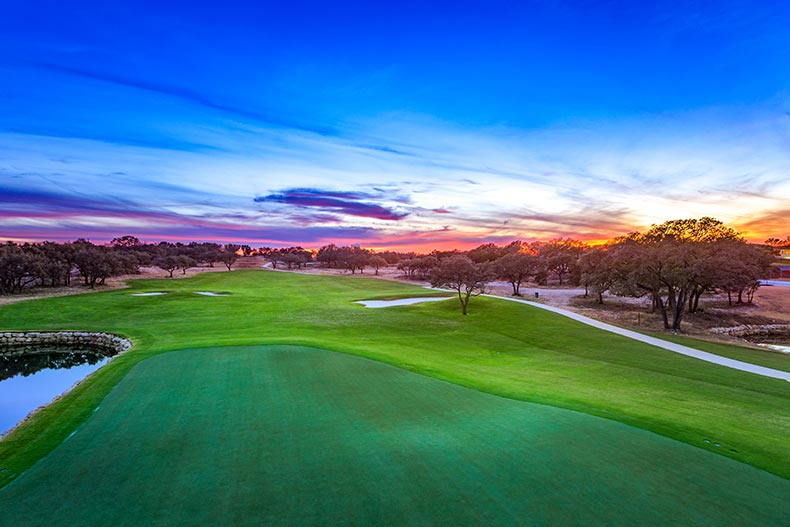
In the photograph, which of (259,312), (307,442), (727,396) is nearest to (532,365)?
(727,396)

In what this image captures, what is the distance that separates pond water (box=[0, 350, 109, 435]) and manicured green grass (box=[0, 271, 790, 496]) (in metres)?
2.70

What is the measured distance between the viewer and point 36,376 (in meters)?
19.6

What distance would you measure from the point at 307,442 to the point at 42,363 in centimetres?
2385

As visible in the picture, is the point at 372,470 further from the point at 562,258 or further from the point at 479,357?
the point at 562,258

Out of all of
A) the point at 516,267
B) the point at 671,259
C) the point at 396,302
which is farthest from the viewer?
the point at 516,267

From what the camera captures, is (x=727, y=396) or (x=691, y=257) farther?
(x=691, y=257)

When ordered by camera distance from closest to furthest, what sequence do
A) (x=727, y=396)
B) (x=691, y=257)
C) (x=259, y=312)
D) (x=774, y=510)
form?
(x=774, y=510), (x=727, y=396), (x=691, y=257), (x=259, y=312)

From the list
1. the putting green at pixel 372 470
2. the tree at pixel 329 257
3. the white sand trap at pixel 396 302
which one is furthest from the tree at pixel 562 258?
the tree at pixel 329 257

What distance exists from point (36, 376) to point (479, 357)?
23.5 metres

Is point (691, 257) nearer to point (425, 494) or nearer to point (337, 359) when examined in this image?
point (337, 359)

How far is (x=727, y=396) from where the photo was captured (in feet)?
45.8

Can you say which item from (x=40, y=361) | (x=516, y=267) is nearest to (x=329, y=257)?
(x=516, y=267)

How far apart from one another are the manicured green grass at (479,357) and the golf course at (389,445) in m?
0.13

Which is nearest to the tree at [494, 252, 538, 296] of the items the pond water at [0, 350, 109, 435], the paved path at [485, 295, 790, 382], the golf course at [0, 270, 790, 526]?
the paved path at [485, 295, 790, 382]
